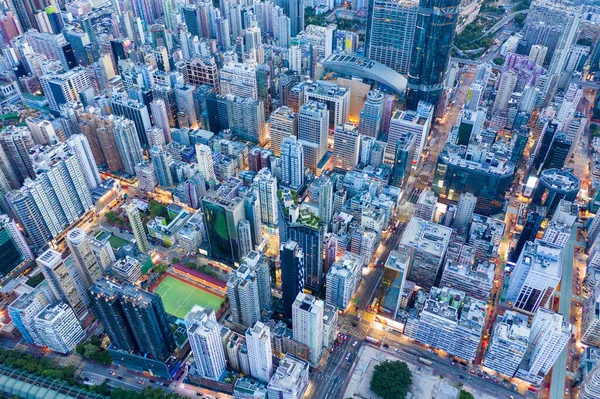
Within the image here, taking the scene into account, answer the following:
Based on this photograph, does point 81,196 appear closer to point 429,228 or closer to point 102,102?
point 102,102

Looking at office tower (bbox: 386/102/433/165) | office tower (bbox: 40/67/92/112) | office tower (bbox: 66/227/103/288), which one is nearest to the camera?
office tower (bbox: 66/227/103/288)

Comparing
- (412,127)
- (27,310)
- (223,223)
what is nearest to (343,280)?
(223,223)

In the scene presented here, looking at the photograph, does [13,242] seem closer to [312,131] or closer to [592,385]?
[312,131]

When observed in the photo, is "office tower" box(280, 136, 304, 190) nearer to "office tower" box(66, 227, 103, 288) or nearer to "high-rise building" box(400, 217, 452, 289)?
"high-rise building" box(400, 217, 452, 289)

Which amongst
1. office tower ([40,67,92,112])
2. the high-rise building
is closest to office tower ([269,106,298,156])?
the high-rise building

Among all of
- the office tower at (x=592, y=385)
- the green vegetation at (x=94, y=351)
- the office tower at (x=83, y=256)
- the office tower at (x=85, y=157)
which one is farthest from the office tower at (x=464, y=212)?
the office tower at (x=85, y=157)

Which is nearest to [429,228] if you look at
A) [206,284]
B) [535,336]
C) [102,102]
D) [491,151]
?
[535,336]
